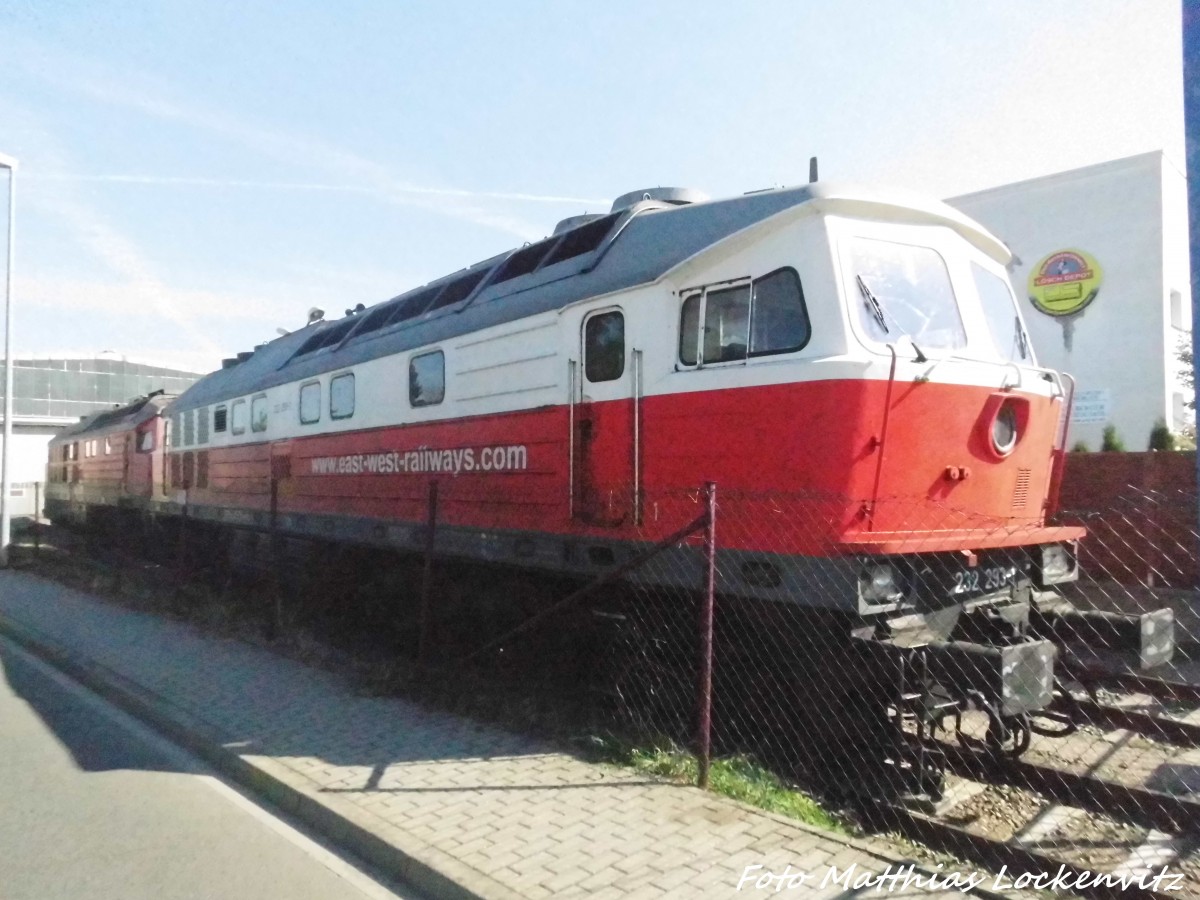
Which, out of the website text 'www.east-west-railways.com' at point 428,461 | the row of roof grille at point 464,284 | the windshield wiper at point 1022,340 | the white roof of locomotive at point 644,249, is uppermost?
the row of roof grille at point 464,284

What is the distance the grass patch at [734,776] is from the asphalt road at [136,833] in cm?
162

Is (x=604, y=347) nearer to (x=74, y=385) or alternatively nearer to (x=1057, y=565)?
(x=1057, y=565)

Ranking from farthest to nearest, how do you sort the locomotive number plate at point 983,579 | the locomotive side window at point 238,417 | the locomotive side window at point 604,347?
the locomotive side window at point 238,417 < the locomotive side window at point 604,347 < the locomotive number plate at point 983,579

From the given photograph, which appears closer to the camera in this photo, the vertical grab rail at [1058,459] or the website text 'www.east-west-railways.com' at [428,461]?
the vertical grab rail at [1058,459]

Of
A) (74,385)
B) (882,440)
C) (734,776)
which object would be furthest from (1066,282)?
(74,385)

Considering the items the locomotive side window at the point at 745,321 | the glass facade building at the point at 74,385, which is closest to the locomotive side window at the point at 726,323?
the locomotive side window at the point at 745,321

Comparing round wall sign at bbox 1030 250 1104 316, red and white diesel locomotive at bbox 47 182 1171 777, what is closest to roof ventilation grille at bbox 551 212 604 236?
red and white diesel locomotive at bbox 47 182 1171 777

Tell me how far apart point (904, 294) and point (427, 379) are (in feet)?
15.2

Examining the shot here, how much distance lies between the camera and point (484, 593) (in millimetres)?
8156

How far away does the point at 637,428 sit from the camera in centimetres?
610

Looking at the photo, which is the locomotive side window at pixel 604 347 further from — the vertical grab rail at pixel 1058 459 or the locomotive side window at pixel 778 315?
the vertical grab rail at pixel 1058 459

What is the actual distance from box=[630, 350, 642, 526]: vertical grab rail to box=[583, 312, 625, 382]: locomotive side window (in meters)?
0.16

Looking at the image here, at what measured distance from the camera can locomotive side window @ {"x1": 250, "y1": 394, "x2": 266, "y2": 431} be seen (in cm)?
1270

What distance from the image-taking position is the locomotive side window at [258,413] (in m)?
12.7
